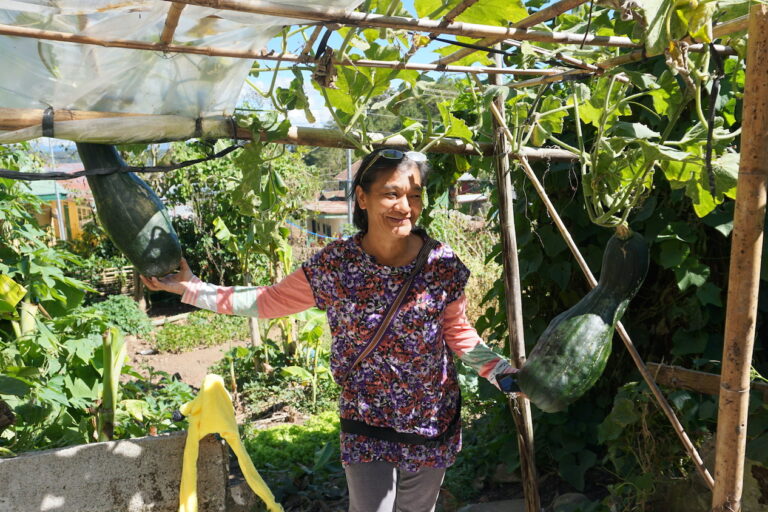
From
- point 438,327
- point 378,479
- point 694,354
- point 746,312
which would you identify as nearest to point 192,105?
point 438,327

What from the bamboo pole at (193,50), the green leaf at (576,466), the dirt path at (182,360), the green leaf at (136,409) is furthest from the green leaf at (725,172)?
the dirt path at (182,360)

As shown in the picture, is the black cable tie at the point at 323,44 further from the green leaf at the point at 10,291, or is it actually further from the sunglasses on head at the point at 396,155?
the green leaf at the point at 10,291

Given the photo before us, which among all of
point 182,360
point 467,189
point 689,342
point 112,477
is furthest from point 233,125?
point 467,189

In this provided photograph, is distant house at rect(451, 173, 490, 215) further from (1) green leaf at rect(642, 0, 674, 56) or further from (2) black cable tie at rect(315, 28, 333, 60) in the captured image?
(1) green leaf at rect(642, 0, 674, 56)

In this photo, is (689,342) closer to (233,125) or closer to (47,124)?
(233,125)

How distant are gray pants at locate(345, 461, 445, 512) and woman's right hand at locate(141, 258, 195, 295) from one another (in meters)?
0.77

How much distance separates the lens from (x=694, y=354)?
3.05 metres

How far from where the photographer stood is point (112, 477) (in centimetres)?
245

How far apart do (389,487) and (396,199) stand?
899 millimetres

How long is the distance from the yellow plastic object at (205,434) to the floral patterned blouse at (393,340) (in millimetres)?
454

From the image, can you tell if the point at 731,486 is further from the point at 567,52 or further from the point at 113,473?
the point at 113,473

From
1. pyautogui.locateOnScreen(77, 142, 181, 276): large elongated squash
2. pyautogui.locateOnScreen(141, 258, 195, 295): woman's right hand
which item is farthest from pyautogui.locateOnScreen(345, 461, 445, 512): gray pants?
pyautogui.locateOnScreen(77, 142, 181, 276): large elongated squash

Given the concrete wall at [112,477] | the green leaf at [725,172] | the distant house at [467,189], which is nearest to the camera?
the green leaf at [725,172]

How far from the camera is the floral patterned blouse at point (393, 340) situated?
2111mm
